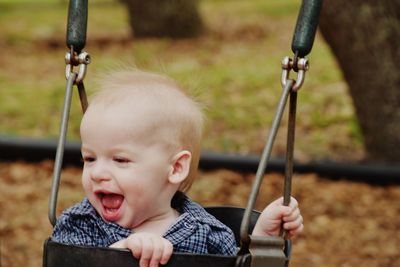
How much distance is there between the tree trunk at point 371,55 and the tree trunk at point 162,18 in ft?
16.9

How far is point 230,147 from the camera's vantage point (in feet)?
17.9

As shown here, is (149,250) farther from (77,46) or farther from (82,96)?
(77,46)

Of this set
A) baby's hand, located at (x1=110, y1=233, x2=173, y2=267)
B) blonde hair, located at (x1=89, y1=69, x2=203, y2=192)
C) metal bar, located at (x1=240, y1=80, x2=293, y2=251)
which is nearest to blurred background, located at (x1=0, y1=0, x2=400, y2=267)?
blonde hair, located at (x1=89, y1=69, x2=203, y2=192)

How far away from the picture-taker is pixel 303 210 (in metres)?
4.43

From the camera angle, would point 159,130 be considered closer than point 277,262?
No

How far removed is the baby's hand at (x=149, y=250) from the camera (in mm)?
1754

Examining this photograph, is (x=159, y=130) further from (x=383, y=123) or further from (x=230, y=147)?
(x=230, y=147)

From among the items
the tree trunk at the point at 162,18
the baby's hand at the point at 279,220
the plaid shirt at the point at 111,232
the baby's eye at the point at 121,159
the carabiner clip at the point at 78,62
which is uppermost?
the tree trunk at the point at 162,18

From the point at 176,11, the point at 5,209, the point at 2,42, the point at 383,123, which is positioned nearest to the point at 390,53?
the point at 383,123

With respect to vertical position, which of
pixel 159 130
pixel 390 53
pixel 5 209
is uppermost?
pixel 390 53

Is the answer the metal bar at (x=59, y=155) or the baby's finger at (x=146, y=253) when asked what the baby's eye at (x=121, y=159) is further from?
the baby's finger at (x=146, y=253)

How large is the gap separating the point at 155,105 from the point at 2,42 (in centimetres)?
816

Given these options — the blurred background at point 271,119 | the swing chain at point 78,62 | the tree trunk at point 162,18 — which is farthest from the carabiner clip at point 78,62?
the tree trunk at point 162,18

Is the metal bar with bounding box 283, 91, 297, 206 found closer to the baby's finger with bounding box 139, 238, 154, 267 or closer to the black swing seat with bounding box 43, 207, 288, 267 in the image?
the black swing seat with bounding box 43, 207, 288, 267
